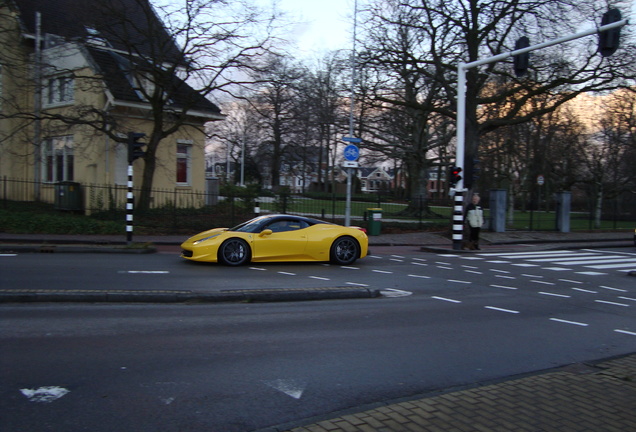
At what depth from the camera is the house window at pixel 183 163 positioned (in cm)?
2695

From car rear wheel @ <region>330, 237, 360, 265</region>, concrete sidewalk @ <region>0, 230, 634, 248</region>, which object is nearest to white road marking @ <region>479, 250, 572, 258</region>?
concrete sidewalk @ <region>0, 230, 634, 248</region>

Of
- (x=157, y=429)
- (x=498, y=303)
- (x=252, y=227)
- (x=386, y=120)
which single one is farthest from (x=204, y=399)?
(x=386, y=120)

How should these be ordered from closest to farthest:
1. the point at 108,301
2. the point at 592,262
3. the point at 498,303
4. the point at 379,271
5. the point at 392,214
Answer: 1. the point at 108,301
2. the point at 498,303
3. the point at 379,271
4. the point at 592,262
5. the point at 392,214

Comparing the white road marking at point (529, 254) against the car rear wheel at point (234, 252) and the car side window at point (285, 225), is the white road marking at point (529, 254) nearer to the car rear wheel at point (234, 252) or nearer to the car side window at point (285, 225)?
the car side window at point (285, 225)

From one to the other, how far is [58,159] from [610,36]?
24.1 metres

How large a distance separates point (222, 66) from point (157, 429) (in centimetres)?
1916

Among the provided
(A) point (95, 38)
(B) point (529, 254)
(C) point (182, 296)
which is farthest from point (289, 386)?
(A) point (95, 38)

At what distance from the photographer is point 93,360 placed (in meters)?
Answer: 5.31

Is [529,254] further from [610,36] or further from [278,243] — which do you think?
[278,243]

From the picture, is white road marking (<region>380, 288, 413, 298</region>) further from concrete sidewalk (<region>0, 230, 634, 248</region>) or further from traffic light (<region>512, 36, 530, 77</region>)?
concrete sidewalk (<region>0, 230, 634, 248</region>)

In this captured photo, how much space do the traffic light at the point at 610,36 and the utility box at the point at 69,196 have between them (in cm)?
2010

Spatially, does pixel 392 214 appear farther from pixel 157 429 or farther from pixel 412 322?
pixel 157 429

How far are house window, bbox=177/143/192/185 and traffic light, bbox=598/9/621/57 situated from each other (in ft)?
65.2

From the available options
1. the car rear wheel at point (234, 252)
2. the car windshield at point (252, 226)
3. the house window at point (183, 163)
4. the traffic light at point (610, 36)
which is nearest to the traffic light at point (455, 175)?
the traffic light at point (610, 36)
